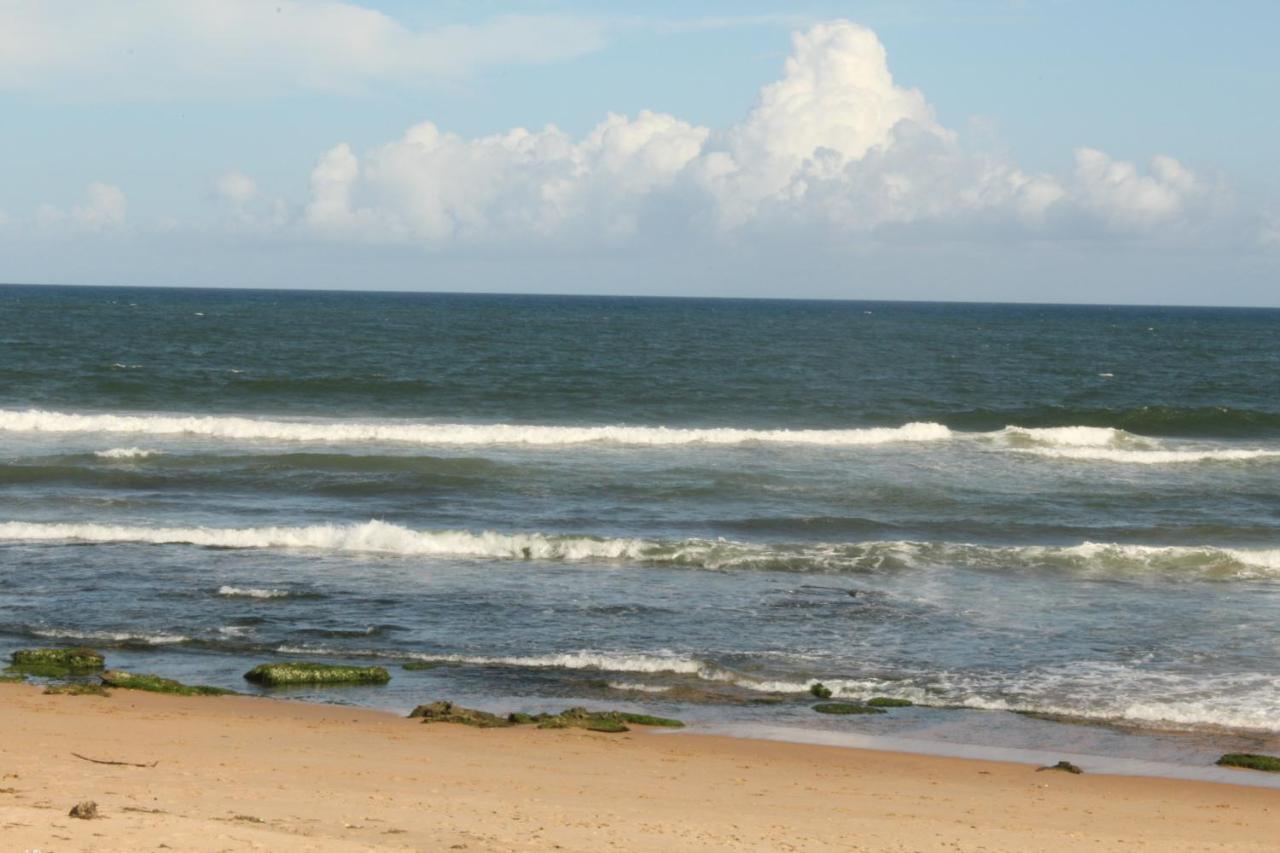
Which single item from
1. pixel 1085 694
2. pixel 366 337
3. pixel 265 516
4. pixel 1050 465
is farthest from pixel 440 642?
pixel 366 337

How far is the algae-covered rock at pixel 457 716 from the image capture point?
1212 centimetres

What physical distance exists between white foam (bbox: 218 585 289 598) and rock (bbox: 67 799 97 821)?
31.1 ft

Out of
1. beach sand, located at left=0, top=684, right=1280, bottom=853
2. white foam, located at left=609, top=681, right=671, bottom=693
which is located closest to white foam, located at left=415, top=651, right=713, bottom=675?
white foam, located at left=609, top=681, right=671, bottom=693

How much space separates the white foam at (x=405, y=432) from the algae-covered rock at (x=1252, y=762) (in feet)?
72.7

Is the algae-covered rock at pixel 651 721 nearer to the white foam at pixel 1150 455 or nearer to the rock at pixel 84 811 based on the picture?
the rock at pixel 84 811

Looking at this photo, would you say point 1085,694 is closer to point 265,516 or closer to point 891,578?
point 891,578

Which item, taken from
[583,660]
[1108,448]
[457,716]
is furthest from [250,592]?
[1108,448]

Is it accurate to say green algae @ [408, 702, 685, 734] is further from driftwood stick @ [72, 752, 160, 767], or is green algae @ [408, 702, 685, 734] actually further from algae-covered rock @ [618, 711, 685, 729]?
driftwood stick @ [72, 752, 160, 767]

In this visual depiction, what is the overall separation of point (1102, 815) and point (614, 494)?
16.7 m

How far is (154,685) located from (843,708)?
6666 mm

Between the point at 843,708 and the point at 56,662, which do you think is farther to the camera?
the point at 56,662

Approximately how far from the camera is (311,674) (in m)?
13.7

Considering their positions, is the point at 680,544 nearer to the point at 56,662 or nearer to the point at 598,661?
the point at 598,661

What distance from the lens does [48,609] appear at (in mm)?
16391
